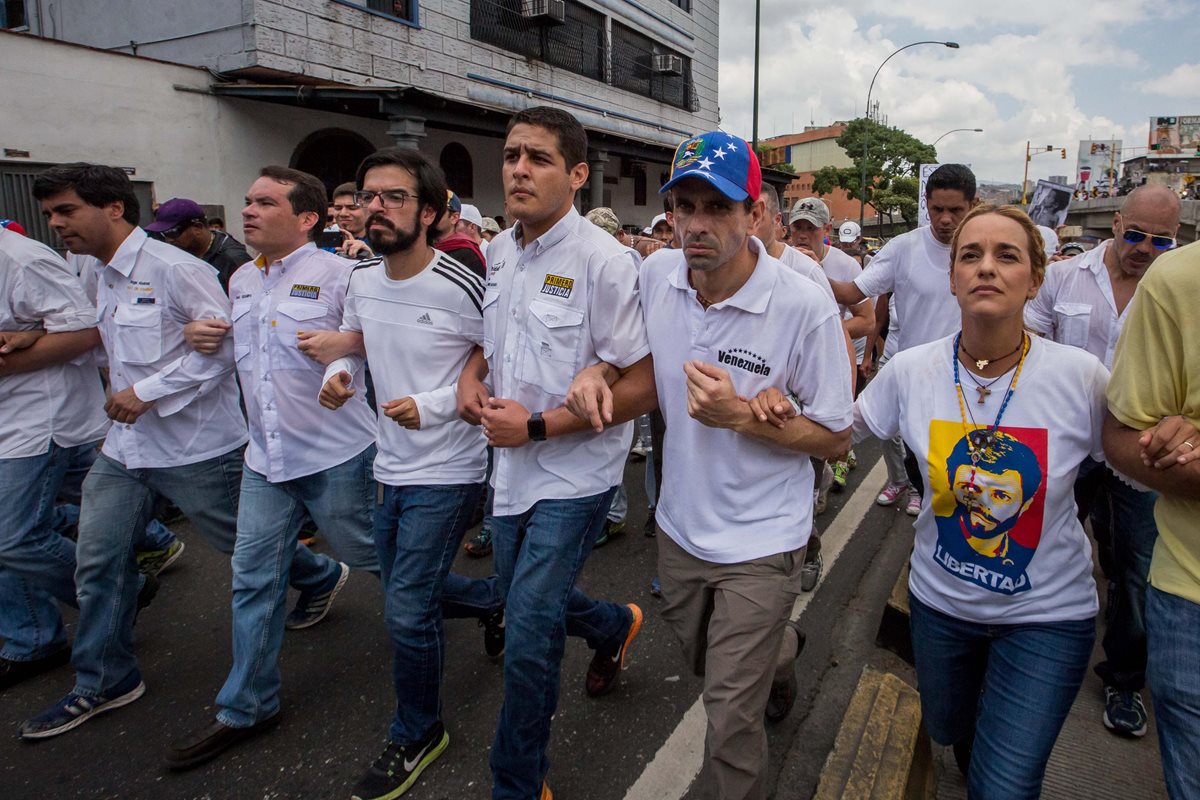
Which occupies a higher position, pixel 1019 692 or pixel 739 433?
pixel 739 433

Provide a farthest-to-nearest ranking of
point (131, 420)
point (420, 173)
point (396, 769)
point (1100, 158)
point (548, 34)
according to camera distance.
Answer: point (1100, 158) → point (548, 34) → point (131, 420) → point (420, 173) → point (396, 769)

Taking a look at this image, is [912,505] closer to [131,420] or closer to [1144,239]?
[1144,239]

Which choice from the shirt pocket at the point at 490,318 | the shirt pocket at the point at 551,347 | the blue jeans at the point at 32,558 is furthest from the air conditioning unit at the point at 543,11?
the shirt pocket at the point at 551,347

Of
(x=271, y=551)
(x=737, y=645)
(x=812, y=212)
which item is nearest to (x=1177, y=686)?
(x=737, y=645)

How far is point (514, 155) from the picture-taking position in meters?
2.59

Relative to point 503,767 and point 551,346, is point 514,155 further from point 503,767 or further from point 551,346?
point 503,767

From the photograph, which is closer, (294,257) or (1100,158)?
(294,257)

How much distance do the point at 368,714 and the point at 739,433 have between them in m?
2.08

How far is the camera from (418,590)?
2.74 meters

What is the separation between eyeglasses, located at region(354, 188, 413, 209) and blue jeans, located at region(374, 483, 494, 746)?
1057 mm

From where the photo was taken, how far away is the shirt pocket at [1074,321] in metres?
3.48

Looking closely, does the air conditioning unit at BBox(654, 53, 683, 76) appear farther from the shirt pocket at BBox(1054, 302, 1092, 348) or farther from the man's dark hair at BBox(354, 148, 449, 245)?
the man's dark hair at BBox(354, 148, 449, 245)

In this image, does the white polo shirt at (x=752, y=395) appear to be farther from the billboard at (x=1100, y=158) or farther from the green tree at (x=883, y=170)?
the billboard at (x=1100, y=158)

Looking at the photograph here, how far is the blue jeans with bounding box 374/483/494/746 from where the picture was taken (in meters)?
2.73
